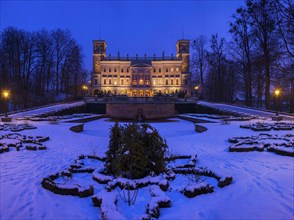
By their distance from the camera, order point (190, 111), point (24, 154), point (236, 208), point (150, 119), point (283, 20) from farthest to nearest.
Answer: point (190, 111), point (150, 119), point (283, 20), point (24, 154), point (236, 208)

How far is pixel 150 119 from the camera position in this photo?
32.0 meters

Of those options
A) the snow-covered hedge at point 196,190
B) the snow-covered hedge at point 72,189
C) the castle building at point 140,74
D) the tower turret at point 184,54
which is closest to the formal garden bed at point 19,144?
the snow-covered hedge at point 72,189

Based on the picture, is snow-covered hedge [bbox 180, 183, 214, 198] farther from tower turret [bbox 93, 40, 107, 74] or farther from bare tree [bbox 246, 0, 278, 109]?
tower turret [bbox 93, 40, 107, 74]

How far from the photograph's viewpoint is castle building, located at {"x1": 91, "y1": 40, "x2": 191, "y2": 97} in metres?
81.6

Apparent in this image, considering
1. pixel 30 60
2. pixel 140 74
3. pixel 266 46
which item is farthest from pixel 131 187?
pixel 140 74

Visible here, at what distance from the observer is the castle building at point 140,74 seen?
81.6m

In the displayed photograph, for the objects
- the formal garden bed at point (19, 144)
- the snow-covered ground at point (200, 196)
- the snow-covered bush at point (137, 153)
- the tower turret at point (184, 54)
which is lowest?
the snow-covered ground at point (200, 196)

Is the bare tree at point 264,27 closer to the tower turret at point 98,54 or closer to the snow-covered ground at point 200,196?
the snow-covered ground at point 200,196

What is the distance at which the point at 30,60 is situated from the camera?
4259cm

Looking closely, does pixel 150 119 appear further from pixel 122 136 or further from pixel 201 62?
pixel 122 136

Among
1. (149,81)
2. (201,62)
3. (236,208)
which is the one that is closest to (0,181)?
(236,208)

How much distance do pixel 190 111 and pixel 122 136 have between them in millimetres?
32505

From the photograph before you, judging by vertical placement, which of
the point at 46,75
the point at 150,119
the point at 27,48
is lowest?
the point at 150,119

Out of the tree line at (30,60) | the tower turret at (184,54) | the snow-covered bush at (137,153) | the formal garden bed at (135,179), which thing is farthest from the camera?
the tower turret at (184,54)
